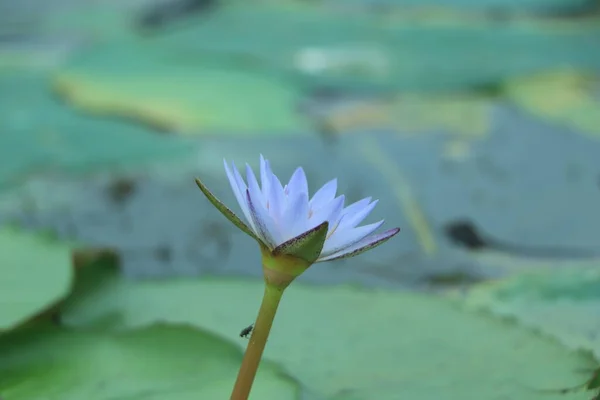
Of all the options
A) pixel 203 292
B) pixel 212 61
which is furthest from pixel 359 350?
pixel 212 61

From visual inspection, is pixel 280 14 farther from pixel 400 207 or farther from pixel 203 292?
pixel 203 292

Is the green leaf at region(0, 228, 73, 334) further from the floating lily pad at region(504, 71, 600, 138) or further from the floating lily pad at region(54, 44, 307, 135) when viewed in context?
the floating lily pad at region(504, 71, 600, 138)

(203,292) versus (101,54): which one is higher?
(101,54)

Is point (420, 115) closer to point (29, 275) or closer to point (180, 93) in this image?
point (180, 93)

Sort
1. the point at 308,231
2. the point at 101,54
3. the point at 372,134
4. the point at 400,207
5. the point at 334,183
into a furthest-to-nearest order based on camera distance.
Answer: the point at 101,54 < the point at 372,134 < the point at 400,207 < the point at 334,183 < the point at 308,231

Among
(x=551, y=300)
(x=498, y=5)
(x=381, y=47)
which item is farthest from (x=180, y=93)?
(x=498, y=5)

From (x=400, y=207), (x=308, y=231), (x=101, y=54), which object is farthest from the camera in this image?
(x=101, y=54)

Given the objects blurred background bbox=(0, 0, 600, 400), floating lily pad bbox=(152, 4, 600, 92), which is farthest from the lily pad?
floating lily pad bbox=(152, 4, 600, 92)
